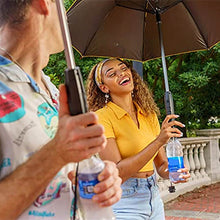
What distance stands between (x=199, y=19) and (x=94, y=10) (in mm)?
1039

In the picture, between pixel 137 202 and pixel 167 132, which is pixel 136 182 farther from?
pixel 167 132

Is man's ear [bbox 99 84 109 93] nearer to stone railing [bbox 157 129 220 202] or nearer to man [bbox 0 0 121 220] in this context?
man [bbox 0 0 121 220]

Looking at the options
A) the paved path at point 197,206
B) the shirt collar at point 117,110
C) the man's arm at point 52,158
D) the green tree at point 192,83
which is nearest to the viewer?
the man's arm at point 52,158

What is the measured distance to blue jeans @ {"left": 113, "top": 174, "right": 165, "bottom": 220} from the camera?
6.97ft

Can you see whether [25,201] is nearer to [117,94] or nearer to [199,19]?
[117,94]

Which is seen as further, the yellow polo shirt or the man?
the yellow polo shirt

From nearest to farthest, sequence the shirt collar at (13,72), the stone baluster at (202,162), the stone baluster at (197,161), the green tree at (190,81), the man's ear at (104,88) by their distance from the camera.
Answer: the shirt collar at (13,72) → the man's ear at (104,88) → the green tree at (190,81) → the stone baluster at (197,161) → the stone baluster at (202,162)

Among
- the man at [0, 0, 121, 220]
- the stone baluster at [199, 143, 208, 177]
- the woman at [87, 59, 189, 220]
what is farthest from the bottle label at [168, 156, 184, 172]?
the stone baluster at [199, 143, 208, 177]

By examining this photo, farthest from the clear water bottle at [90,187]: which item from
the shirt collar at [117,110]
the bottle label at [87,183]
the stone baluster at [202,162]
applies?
the stone baluster at [202,162]

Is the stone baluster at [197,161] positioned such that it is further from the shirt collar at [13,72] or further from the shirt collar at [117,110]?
the shirt collar at [13,72]

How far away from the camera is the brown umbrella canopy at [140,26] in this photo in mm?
2984

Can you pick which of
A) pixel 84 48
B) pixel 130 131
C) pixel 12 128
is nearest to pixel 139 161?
pixel 130 131

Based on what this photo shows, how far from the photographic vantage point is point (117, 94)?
2424 millimetres

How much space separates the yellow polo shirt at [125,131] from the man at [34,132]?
944 millimetres
